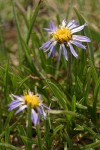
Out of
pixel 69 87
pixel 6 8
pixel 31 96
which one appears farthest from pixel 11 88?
pixel 6 8

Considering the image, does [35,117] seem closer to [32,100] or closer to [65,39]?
[32,100]

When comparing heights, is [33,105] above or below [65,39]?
below

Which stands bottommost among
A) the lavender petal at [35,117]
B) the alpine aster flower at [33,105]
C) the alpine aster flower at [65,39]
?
the lavender petal at [35,117]

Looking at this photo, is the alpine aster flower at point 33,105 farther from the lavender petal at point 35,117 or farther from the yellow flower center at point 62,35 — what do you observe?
the yellow flower center at point 62,35

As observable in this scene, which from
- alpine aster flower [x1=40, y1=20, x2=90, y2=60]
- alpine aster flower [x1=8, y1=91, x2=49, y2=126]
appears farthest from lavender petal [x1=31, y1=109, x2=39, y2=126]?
alpine aster flower [x1=40, y1=20, x2=90, y2=60]

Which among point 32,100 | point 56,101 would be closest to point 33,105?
point 32,100

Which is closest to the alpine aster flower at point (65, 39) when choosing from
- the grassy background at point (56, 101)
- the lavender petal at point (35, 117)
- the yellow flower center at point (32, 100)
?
the grassy background at point (56, 101)

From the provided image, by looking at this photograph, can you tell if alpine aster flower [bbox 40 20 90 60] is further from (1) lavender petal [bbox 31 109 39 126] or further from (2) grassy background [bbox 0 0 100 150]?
(1) lavender petal [bbox 31 109 39 126]

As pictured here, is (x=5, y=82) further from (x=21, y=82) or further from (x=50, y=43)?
(x=50, y=43)
